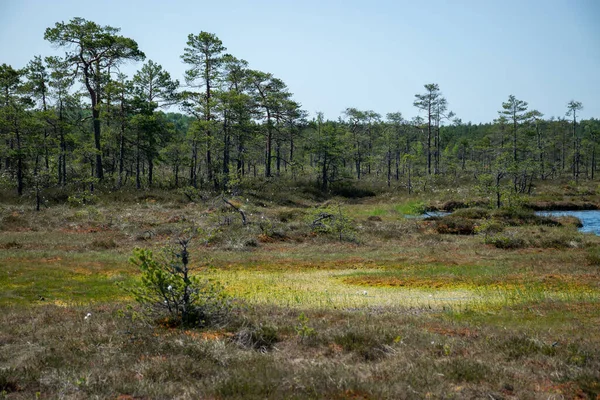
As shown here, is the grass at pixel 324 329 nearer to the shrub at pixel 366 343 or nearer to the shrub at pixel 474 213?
the shrub at pixel 366 343

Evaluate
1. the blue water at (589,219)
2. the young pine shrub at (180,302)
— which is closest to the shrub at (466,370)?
the young pine shrub at (180,302)

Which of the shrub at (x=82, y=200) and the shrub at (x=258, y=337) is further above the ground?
the shrub at (x=82, y=200)

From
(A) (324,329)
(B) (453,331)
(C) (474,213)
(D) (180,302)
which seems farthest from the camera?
(C) (474,213)

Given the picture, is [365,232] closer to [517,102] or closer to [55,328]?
[55,328]

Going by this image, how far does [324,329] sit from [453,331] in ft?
8.57

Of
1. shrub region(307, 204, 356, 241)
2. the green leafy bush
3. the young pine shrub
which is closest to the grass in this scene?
the young pine shrub

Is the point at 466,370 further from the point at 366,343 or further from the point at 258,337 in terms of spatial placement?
the point at 258,337

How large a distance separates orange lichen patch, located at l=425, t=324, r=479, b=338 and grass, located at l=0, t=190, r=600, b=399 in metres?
0.04

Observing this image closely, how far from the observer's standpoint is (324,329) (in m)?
8.61

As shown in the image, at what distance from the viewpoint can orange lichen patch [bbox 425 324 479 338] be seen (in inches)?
332

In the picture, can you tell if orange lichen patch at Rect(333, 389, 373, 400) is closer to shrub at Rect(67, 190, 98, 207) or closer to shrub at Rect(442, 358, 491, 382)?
shrub at Rect(442, 358, 491, 382)

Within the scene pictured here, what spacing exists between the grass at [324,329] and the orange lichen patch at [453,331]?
0.15 ft

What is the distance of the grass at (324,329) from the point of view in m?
5.88

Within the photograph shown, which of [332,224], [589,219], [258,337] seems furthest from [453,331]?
[589,219]
